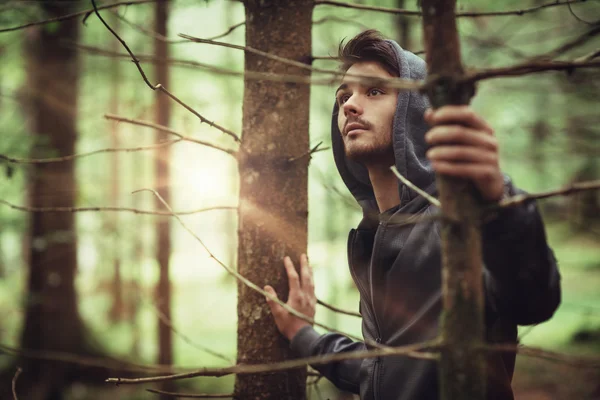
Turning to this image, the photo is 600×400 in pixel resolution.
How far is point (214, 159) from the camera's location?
13.2 metres

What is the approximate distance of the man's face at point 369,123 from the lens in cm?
230

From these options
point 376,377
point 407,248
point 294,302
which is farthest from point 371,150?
point 376,377

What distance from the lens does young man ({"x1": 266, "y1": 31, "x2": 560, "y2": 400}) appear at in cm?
117

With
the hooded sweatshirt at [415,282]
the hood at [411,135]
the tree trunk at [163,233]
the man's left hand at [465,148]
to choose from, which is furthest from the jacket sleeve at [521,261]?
the tree trunk at [163,233]

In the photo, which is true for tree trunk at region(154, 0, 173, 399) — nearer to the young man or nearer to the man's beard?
the young man

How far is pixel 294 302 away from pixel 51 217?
6.05 meters

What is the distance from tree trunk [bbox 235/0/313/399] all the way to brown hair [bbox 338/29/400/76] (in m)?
0.45

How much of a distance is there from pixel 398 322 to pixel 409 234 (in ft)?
1.49

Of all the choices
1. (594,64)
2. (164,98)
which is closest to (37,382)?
(164,98)

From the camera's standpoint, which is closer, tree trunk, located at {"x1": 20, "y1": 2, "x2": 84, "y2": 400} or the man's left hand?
the man's left hand

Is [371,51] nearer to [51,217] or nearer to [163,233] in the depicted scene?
[163,233]

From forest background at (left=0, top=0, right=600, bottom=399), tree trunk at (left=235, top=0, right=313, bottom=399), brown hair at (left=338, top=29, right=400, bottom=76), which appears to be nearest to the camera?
tree trunk at (left=235, top=0, right=313, bottom=399)

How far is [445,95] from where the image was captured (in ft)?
3.75

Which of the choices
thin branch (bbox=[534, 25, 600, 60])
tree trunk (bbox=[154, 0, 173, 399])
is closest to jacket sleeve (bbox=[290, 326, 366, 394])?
thin branch (bbox=[534, 25, 600, 60])
